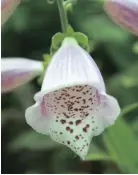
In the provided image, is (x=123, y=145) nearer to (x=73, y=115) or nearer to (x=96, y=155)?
(x=96, y=155)

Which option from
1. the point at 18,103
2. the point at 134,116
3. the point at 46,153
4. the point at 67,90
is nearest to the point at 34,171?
the point at 46,153

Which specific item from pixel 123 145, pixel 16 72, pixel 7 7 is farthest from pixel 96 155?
pixel 7 7

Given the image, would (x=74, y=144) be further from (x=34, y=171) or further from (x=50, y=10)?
(x=50, y=10)

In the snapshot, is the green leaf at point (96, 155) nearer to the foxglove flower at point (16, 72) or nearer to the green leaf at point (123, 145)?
the green leaf at point (123, 145)

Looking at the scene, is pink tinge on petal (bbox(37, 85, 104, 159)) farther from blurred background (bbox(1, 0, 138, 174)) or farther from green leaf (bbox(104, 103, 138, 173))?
blurred background (bbox(1, 0, 138, 174))

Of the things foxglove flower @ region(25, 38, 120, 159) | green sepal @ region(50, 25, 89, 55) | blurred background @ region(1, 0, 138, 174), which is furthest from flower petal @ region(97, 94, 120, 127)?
blurred background @ region(1, 0, 138, 174)
